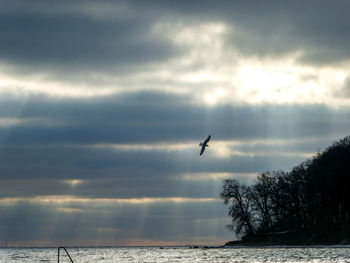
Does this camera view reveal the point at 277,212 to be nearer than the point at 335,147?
No

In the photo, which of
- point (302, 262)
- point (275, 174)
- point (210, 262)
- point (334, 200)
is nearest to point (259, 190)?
point (275, 174)

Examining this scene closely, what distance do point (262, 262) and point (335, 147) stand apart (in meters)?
64.8

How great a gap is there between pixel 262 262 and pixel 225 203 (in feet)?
257

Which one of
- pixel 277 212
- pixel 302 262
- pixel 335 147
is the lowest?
pixel 302 262

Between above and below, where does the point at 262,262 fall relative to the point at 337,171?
below

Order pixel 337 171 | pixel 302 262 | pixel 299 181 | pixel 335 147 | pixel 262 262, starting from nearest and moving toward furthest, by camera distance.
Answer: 1. pixel 302 262
2. pixel 262 262
3. pixel 337 171
4. pixel 335 147
5. pixel 299 181

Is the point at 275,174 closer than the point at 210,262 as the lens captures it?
No

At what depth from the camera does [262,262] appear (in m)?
79.6

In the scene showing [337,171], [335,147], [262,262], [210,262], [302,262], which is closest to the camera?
[302,262]

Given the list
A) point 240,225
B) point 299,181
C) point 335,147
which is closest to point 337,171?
point 335,147

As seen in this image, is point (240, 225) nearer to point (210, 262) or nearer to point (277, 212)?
point (277, 212)

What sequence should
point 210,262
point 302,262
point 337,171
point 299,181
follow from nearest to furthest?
point 302,262
point 210,262
point 337,171
point 299,181

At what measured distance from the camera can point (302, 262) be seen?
2933 inches

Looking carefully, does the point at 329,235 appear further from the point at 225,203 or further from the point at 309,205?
the point at 225,203
